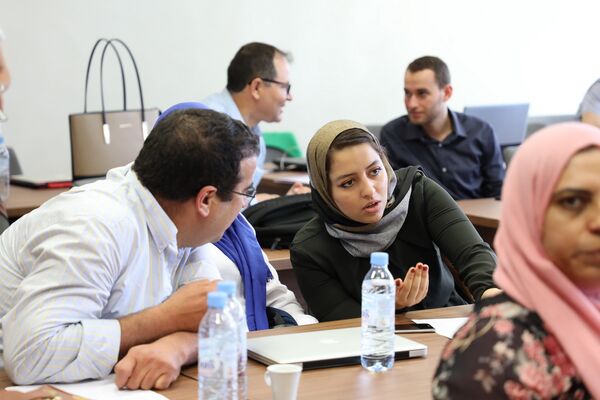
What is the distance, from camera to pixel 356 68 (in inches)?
277

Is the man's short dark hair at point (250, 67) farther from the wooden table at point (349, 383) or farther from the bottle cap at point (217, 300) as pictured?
the bottle cap at point (217, 300)

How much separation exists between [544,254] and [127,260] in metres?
0.92

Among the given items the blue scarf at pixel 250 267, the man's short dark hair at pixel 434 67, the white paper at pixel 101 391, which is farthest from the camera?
the man's short dark hair at pixel 434 67

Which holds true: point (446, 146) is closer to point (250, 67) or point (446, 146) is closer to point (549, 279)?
point (250, 67)

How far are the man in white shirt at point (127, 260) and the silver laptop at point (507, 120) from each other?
333 cm

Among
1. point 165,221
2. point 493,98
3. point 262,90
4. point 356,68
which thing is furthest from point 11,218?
point 493,98

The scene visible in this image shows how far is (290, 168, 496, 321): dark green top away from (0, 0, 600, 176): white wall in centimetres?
363

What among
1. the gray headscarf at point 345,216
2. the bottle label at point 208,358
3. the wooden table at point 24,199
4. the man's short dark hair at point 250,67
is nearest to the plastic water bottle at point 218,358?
the bottle label at point 208,358

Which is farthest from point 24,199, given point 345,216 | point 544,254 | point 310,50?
point 310,50

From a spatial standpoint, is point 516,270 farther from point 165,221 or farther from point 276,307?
point 276,307

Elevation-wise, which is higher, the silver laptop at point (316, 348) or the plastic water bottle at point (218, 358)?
the plastic water bottle at point (218, 358)

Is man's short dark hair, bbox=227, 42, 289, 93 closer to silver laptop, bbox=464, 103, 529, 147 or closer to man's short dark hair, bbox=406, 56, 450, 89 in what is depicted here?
man's short dark hair, bbox=406, 56, 450, 89

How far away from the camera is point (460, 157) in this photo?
4648 millimetres

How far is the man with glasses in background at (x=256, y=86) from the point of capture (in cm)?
445
